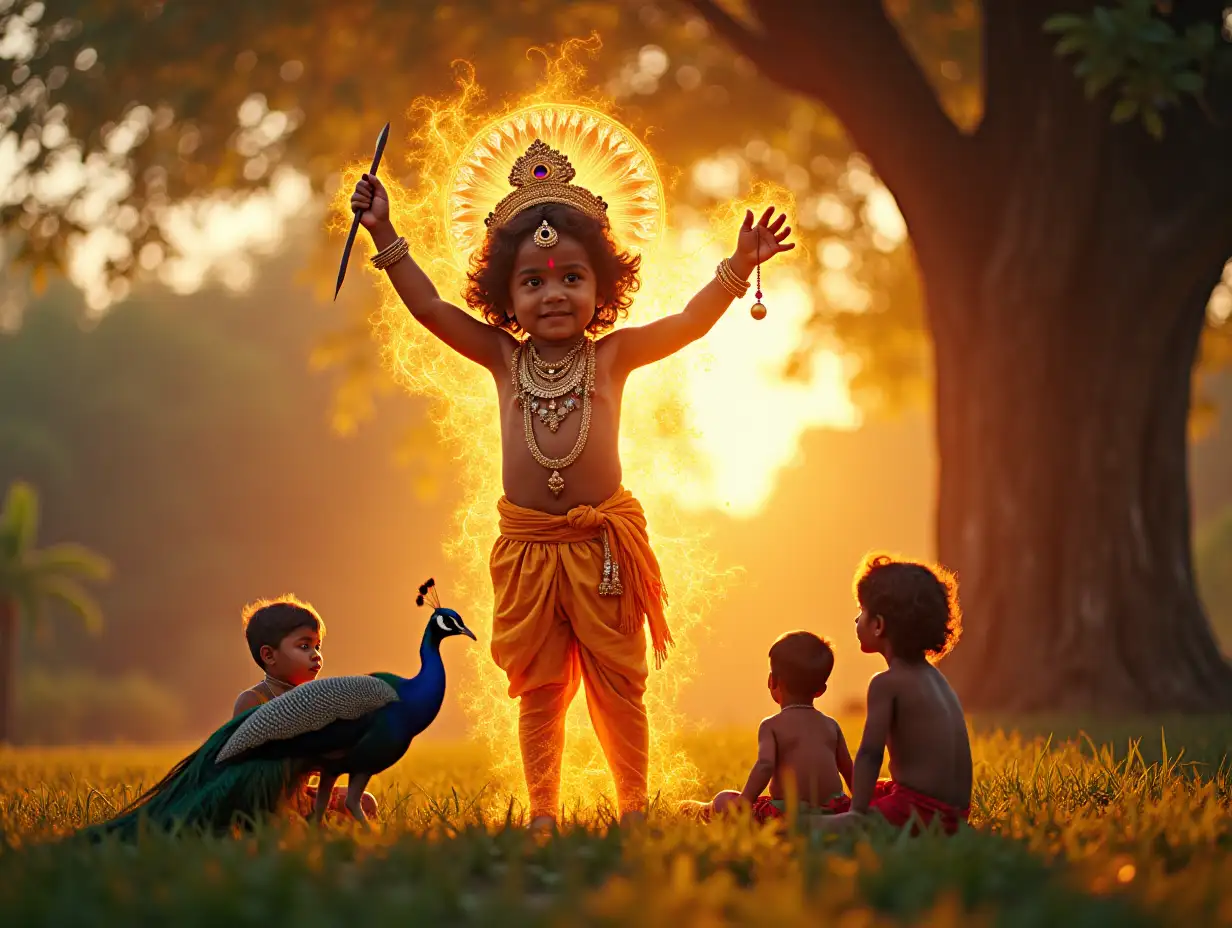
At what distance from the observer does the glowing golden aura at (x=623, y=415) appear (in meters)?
5.17

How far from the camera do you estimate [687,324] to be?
4820mm

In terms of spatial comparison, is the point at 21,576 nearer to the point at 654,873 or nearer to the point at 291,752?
the point at 291,752

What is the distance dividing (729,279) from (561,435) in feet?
2.71

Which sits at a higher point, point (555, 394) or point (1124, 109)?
point (1124, 109)

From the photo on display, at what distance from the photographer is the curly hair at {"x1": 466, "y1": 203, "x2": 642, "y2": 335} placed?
474 centimetres

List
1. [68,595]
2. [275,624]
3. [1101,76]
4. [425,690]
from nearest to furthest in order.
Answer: [425,690] < [275,624] < [1101,76] < [68,595]

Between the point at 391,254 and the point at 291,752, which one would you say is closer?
the point at 291,752

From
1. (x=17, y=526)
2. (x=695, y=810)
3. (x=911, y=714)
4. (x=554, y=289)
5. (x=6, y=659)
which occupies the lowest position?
(x=695, y=810)

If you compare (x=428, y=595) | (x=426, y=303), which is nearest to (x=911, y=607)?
(x=428, y=595)

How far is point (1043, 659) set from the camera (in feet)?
29.8

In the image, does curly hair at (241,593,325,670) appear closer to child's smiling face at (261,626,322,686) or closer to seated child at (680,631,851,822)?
child's smiling face at (261,626,322,686)

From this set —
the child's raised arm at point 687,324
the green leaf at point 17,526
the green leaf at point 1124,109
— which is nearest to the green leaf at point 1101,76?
the green leaf at point 1124,109

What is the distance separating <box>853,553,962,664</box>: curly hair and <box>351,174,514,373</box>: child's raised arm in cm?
157

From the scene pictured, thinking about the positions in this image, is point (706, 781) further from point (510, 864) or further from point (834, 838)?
point (510, 864)
